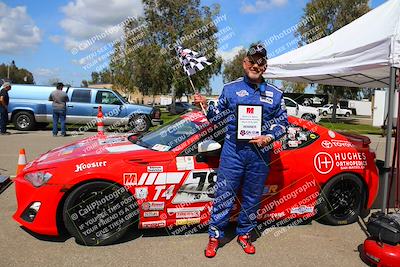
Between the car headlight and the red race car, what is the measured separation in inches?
0.4

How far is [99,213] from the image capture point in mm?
3820

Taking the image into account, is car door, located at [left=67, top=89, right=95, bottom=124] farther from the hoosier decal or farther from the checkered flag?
the hoosier decal

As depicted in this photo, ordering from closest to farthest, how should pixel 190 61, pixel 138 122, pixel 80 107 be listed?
pixel 190 61, pixel 80 107, pixel 138 122

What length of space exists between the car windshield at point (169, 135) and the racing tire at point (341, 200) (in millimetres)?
1776

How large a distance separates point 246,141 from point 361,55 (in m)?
1.91

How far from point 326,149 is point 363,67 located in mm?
1053

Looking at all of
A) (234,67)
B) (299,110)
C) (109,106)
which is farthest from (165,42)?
(234,67)

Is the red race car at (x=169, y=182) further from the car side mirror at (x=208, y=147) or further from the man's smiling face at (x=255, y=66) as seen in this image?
the man's smiling face at (x=255, y=66)

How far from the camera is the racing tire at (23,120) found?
1395 centimetres

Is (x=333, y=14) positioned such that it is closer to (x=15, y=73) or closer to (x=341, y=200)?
(x=341, y=200)

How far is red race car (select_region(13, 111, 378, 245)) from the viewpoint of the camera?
3.69 meters

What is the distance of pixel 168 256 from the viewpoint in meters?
3.67

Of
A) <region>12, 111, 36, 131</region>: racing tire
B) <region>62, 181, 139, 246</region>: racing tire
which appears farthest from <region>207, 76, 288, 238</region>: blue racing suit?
<region>12, 111, 36, 131</region>: racing tire

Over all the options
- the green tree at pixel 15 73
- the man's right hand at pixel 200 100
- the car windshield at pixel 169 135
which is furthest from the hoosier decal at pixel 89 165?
the green tree at pixel 15 73
